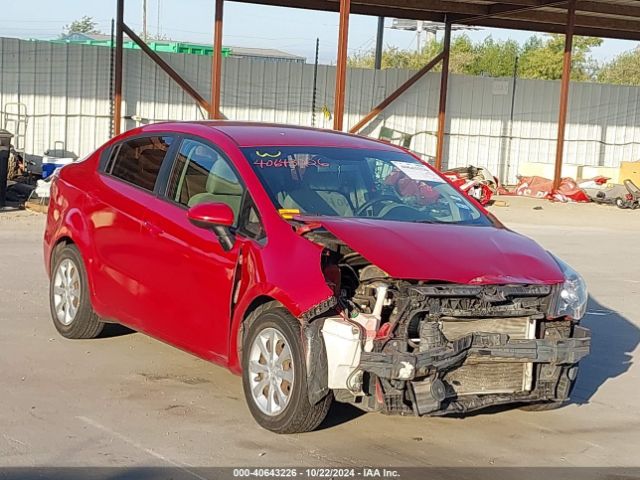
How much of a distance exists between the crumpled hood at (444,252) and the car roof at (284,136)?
0.91 meters

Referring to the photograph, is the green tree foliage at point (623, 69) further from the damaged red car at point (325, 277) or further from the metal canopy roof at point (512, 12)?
the damaged red car at point (325, 277)

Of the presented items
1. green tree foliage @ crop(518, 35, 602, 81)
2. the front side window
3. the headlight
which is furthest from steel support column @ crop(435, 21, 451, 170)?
green tree foliage @ crop(518, 35, 602, 81)

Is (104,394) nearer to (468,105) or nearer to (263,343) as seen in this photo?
(263,343)

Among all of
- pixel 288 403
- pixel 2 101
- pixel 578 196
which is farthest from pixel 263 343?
pixel 578 196

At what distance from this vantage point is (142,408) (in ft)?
21.1

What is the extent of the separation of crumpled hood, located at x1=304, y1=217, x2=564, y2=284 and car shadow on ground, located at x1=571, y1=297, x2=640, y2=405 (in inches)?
56.7

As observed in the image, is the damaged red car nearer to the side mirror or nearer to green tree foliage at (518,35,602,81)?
the side mirror

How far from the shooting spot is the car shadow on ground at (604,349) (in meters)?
7.65

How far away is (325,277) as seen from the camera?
5.96m

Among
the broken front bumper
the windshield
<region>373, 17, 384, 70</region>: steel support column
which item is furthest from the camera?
<region>373, 17, 384, 70</region>: steel support column

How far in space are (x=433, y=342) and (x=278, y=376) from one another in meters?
0.90

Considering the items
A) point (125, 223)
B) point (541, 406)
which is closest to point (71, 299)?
point (125, 223)

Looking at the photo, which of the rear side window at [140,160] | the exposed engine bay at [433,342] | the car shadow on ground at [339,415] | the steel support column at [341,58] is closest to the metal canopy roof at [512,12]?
the steel support column at [341,58]

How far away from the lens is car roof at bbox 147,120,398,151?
23.0 feet
